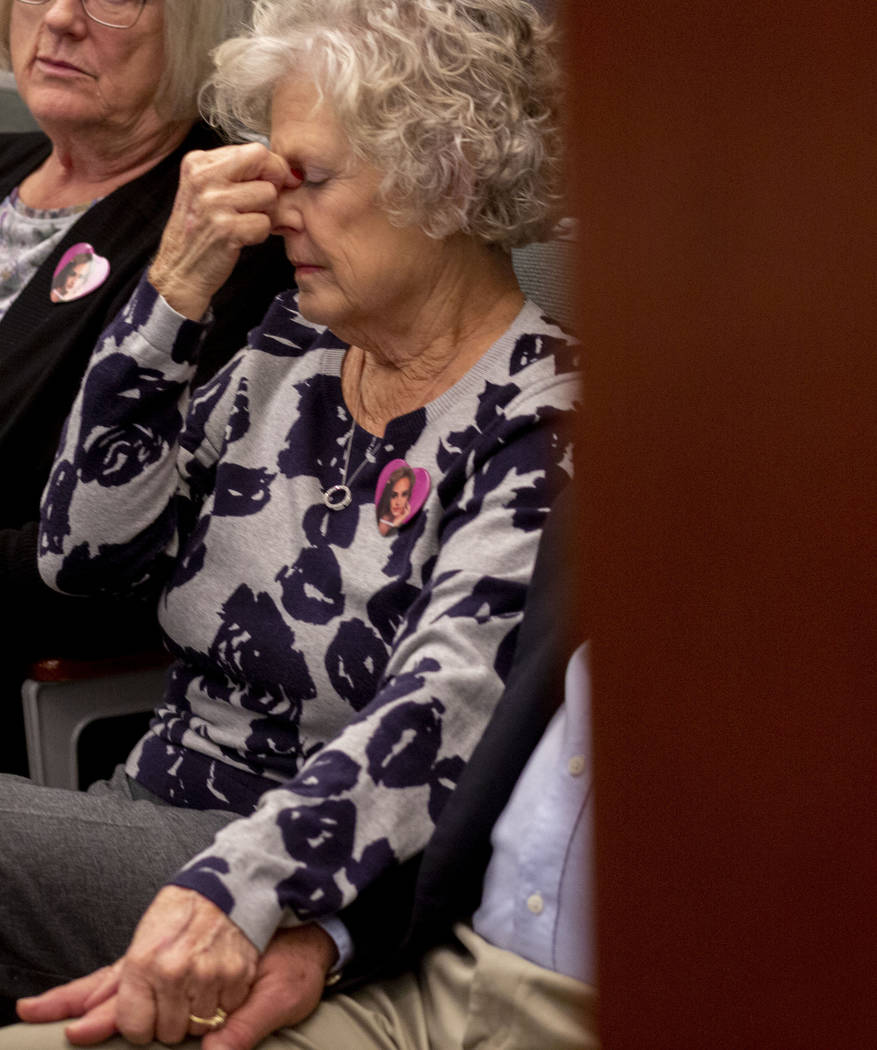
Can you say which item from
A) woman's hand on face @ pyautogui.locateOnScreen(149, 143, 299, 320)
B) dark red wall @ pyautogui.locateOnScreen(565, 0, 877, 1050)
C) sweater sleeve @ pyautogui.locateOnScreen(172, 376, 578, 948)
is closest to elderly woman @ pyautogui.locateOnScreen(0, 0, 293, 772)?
woman's hand on face @ pyautogui.locateOnScreen(149, 143, 299, 320)

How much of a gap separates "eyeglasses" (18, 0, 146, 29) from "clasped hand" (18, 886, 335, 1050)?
1397 millimetres

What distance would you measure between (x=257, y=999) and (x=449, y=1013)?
0.49 feet

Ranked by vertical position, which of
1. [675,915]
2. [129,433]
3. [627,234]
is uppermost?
[627,234]

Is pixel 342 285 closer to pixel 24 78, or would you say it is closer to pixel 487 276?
pixel 487 276

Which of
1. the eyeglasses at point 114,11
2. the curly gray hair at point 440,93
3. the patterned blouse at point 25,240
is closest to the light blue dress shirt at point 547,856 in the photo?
the curly gray hair at point 440,93

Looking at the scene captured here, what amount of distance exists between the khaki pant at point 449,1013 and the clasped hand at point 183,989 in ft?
0.06

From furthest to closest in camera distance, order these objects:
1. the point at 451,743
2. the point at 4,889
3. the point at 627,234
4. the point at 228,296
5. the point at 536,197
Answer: the point at 228,296
the point at 536,197
the point at 4,889
the point at 451,743
the point at 627,234

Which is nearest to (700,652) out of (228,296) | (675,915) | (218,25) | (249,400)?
(675,915)

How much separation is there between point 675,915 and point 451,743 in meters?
0.89

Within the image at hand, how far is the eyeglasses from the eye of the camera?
6.32 ft

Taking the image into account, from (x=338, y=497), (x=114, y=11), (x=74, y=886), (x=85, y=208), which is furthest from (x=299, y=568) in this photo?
(x=114, y=11)

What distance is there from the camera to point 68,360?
5.85 ft

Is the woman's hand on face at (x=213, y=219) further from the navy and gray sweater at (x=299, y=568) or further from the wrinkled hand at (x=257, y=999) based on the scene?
the wrinkled hand at (x=257, y=999)

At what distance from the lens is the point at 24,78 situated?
2.00 metres
